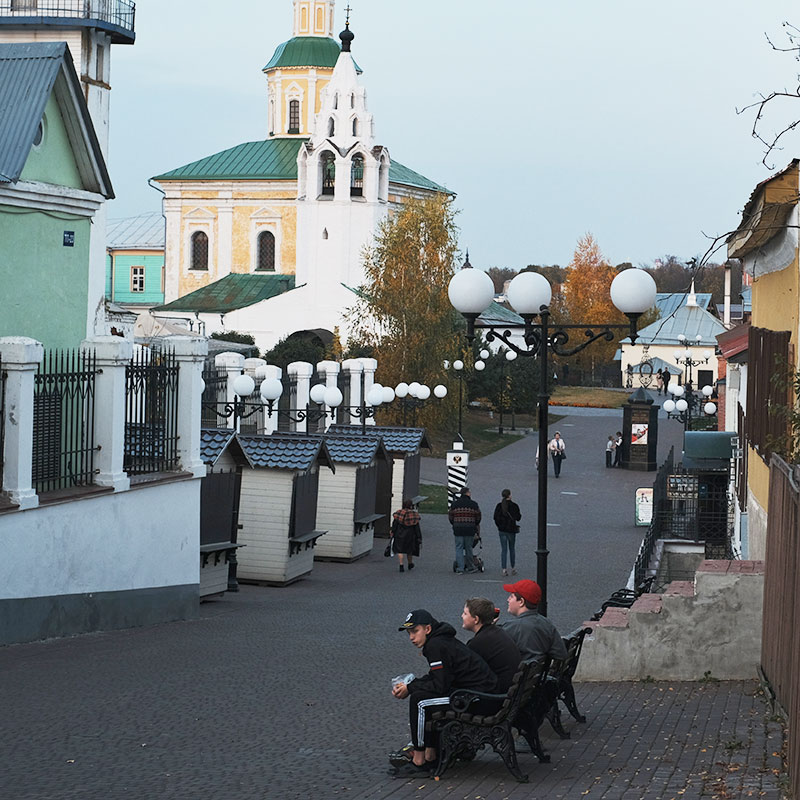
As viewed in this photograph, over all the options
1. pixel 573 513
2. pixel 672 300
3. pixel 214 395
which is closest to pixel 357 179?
pixel 573 513

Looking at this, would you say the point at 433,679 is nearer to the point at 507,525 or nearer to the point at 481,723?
the point at 481,723

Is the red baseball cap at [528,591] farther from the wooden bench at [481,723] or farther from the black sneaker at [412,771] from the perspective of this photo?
the black sneaker at [412,771]

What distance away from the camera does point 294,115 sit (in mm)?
85062

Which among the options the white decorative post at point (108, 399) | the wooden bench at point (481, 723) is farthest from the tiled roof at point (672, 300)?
the wooden bench at point (481, 723)

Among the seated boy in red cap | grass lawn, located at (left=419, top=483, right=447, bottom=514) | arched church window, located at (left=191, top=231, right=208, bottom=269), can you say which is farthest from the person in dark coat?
arched church window, located at (left=191, top=231, right=208, bottom=269)

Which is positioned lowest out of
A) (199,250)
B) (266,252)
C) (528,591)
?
(528,591)

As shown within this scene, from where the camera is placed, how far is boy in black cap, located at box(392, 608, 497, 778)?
8.50 meters

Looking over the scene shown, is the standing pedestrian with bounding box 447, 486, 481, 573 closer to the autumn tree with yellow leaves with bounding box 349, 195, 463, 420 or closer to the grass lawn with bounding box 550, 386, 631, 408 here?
the autumn tree with yellow leaves with bounding box 349, 195, 463, 420

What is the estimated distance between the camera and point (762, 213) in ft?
42.3

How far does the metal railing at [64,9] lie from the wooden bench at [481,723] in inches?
1934

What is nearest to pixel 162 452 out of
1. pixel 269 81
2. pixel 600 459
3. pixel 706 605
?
pixel 706 605

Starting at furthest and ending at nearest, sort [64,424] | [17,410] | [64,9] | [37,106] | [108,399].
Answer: [64,9], [37,106], [108,399], [64,424], [17,410]

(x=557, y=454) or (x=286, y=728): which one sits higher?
(x=557, y=454)

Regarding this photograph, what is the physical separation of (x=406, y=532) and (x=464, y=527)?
104cm
